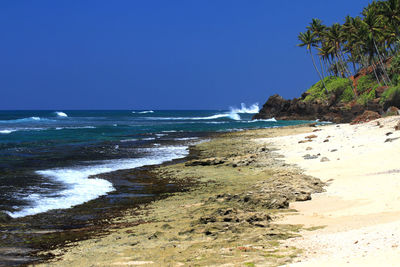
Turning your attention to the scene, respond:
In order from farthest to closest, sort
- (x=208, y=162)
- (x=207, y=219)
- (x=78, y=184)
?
(x=208, y=162) → (x=78, y=184) → (x=207, y=219)

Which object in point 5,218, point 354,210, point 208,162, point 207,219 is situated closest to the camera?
point 354,210

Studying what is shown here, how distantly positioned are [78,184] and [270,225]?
416 inches

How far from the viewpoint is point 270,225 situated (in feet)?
26.0

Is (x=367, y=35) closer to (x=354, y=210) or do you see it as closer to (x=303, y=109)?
(x=303, y=109)

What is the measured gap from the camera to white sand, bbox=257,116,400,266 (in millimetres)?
5543

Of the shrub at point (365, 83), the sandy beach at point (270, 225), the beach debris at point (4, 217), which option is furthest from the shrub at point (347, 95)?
the beach debris at point (4, 217)

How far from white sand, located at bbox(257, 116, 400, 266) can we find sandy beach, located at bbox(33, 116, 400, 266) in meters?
0.02

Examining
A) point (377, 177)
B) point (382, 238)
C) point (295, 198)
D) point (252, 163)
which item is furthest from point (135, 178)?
point (382, 238)

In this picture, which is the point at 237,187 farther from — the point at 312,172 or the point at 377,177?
the point at 377,177

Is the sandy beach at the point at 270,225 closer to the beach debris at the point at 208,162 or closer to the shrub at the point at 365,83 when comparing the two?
the beach debris at the point at 208,162

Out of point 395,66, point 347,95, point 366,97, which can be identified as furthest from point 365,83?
point 395,66

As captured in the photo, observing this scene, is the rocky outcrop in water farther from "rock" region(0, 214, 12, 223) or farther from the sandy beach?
"rock" region(0, 214, 12, 223)

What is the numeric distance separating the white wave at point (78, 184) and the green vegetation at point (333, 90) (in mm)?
52544

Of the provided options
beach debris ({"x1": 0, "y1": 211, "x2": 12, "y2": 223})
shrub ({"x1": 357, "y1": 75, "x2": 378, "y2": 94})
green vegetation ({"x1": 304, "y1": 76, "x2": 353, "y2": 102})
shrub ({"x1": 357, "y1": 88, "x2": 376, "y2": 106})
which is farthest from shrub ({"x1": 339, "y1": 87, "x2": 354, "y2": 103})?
beach debris ({"x1": 0, "y1": 211, "x2": 12, "y2": 223})
